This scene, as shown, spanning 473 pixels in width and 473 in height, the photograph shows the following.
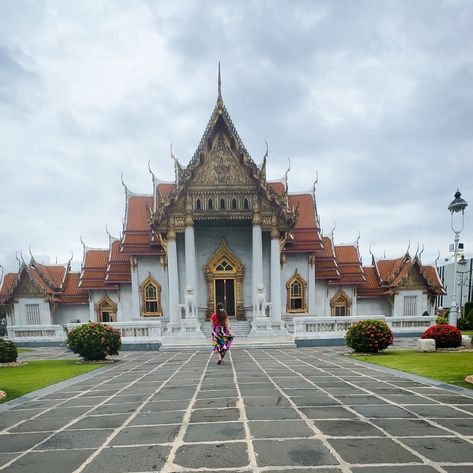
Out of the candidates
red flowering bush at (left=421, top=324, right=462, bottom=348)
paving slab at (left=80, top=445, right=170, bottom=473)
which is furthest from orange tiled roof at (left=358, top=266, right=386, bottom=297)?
paving slab at (left=80, top=445, right=170, bottom=473)

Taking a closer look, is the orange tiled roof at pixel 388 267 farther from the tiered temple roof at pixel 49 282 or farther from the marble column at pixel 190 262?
the tiered temple roof at pixel 49 282

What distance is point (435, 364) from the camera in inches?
347

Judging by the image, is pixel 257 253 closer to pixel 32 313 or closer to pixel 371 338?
pixel 371 338

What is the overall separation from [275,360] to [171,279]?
946 centimetres

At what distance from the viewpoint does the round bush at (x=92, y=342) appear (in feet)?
36.0

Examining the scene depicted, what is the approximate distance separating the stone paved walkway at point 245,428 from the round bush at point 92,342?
160 inches

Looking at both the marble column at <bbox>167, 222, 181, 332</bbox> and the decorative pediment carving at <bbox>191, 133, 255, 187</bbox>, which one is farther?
the decorative pediment carving at <bbox>191, 133, 255, 187</bbox>

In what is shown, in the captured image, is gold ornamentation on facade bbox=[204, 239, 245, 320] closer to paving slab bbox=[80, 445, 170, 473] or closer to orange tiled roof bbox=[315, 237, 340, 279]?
orange tiled roof bbox=[315, 237, 340, 279]

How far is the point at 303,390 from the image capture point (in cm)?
605

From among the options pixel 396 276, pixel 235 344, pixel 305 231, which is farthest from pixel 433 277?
pixel 235 344

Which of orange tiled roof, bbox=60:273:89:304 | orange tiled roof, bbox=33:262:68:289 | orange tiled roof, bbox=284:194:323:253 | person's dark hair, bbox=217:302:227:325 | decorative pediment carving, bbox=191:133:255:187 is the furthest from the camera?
orange tiled roof, bbox=33:262:68:289

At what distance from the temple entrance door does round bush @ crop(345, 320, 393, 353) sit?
10.6 meters

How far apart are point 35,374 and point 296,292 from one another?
16.2 metres

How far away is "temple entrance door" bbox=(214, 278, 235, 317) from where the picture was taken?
21250 millimetres
